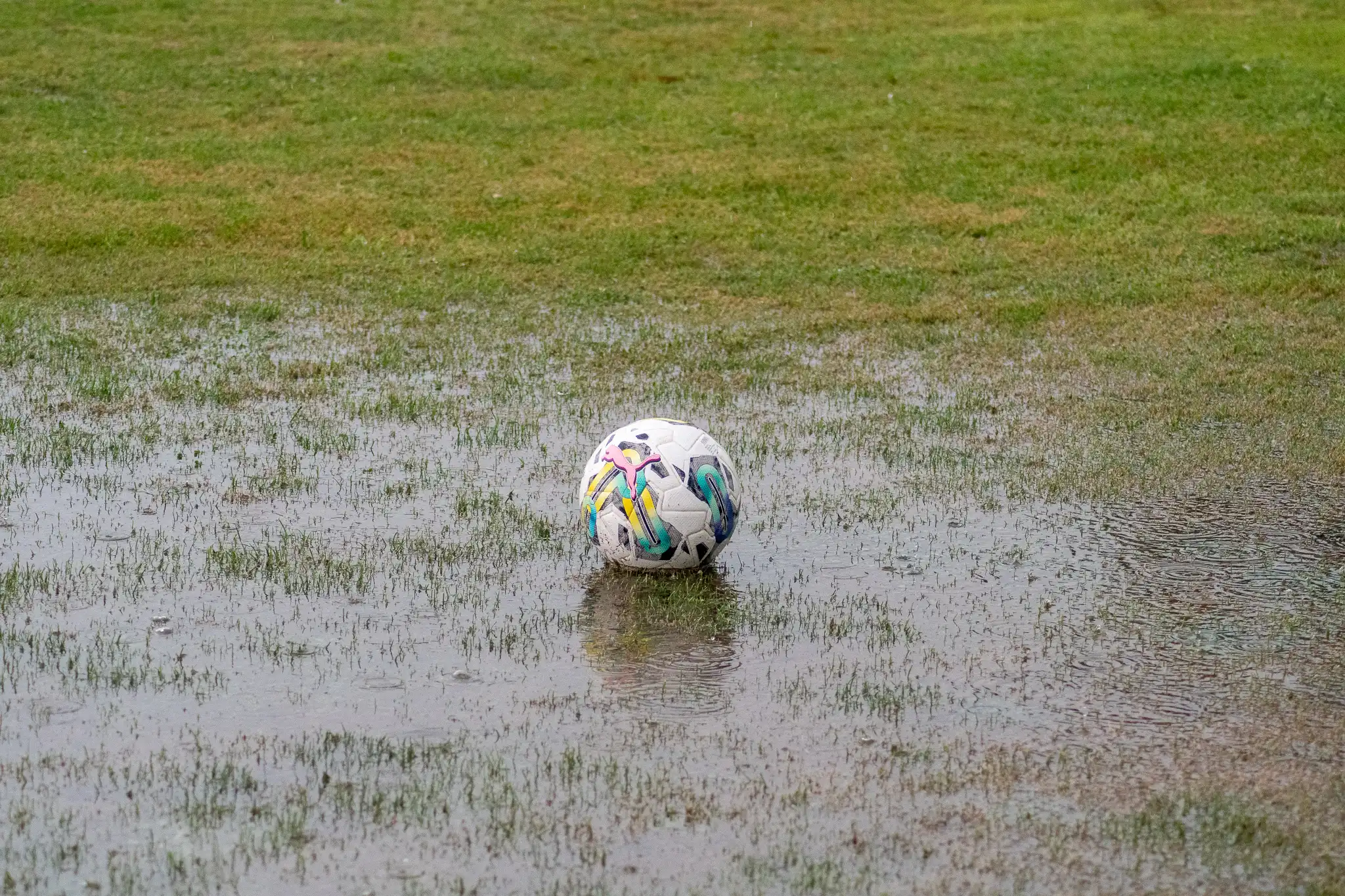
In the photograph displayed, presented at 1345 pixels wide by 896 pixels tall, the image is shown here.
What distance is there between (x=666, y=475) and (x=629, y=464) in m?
0.19

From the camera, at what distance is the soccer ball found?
8594mm

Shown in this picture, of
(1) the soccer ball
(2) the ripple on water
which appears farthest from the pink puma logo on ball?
(2) the ripple on water

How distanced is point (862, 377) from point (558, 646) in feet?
18.0

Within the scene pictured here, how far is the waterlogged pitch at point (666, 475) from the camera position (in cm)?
627

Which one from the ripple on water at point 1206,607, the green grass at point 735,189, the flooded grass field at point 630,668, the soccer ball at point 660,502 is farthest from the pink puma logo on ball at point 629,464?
the green grass at point 735,189

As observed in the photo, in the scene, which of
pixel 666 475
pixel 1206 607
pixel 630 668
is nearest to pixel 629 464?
pixel 666 475

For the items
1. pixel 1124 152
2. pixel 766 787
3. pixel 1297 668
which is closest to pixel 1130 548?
pixel 1297 668

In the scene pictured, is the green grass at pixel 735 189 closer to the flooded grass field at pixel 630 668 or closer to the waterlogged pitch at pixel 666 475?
the waterlogged pitch at pixel 666 475

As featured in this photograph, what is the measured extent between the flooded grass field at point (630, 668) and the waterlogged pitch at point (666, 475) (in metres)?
0.03

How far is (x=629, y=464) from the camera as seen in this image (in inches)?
342

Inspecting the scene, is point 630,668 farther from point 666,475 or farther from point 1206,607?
point 1206,607

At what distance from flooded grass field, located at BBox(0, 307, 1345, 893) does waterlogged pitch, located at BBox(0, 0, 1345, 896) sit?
0.03 m

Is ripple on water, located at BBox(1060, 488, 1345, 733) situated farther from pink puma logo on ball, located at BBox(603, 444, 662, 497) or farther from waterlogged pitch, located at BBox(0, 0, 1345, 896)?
pink puma logo on ball, located at BBox(603, 444, 662, 497)

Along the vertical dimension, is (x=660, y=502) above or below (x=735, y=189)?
above
